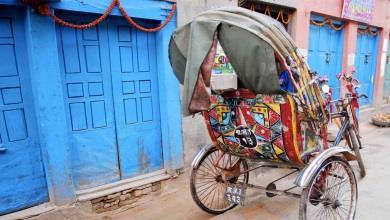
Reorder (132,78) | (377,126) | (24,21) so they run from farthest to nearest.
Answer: (377,126) < (132,78) < (24,21)

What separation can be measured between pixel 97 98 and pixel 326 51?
18.3 ft

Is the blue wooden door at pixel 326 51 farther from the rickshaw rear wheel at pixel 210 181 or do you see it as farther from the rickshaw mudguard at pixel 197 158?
the rickshaw mudguard at pixel 197 158

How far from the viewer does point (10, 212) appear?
2.91m

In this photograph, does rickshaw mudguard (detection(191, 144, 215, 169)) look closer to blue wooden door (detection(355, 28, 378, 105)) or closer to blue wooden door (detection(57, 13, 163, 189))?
blue wooden door (detection(57, 13, 163, 189))

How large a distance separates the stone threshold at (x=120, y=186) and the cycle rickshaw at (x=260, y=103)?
1004mm

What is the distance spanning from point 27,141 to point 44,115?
36 cm

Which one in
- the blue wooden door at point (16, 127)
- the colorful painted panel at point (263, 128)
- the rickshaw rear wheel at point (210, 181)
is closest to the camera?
the colorful painted panel at point (263, 128)

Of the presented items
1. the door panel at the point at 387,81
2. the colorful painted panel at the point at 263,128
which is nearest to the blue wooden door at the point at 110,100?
the colorful painted panel at the point at 263,128

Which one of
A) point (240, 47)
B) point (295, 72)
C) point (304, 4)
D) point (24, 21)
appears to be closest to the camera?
point (240, 47)

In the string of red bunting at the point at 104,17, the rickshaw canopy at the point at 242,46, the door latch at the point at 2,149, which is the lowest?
the door latch at the point at 2,149

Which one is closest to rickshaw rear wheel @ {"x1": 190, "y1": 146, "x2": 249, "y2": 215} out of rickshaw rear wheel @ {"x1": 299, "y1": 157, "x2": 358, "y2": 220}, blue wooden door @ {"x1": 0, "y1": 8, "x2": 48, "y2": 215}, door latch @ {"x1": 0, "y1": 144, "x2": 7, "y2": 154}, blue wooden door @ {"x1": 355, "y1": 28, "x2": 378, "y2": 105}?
rickshaw rear wheel @ {"x1": 299, "y1": 157, "x2": 358, "y2": 220}

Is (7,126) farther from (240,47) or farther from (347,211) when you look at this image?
(347,211)

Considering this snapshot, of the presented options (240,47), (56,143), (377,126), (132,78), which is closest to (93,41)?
(132,78)

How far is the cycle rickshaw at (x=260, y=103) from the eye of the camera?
2006mm
